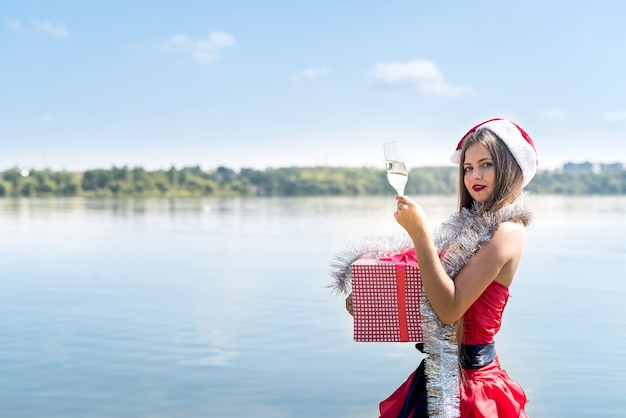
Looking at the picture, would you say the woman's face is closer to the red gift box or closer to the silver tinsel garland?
the silver tinsel garland

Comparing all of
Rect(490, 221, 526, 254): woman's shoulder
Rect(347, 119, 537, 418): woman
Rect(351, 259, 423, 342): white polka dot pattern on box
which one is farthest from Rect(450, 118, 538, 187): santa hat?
Rect(351, 259, 423, 342): white polka dot pattern on box

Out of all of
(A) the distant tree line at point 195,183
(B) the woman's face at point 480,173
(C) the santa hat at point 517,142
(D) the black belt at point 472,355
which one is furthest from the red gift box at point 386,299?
(A) the distant tree line at point 195,183

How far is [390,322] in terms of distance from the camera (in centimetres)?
191

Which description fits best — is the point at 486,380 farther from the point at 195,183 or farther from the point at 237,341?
the point at 195,183

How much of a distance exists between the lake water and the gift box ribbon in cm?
38

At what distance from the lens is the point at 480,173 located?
204 cm

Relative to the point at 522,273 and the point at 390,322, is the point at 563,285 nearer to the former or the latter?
the point at 522,273

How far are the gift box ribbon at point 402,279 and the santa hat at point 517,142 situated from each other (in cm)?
38

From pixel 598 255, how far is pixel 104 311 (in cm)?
1227

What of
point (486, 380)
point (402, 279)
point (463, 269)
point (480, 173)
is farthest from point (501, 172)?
point (486, 380)

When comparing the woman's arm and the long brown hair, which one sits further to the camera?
the long brown hair

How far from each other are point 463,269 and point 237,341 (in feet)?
19.7

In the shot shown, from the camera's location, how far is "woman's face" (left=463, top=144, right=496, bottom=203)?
2.03 m

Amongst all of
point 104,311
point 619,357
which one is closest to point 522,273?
point 619,357
